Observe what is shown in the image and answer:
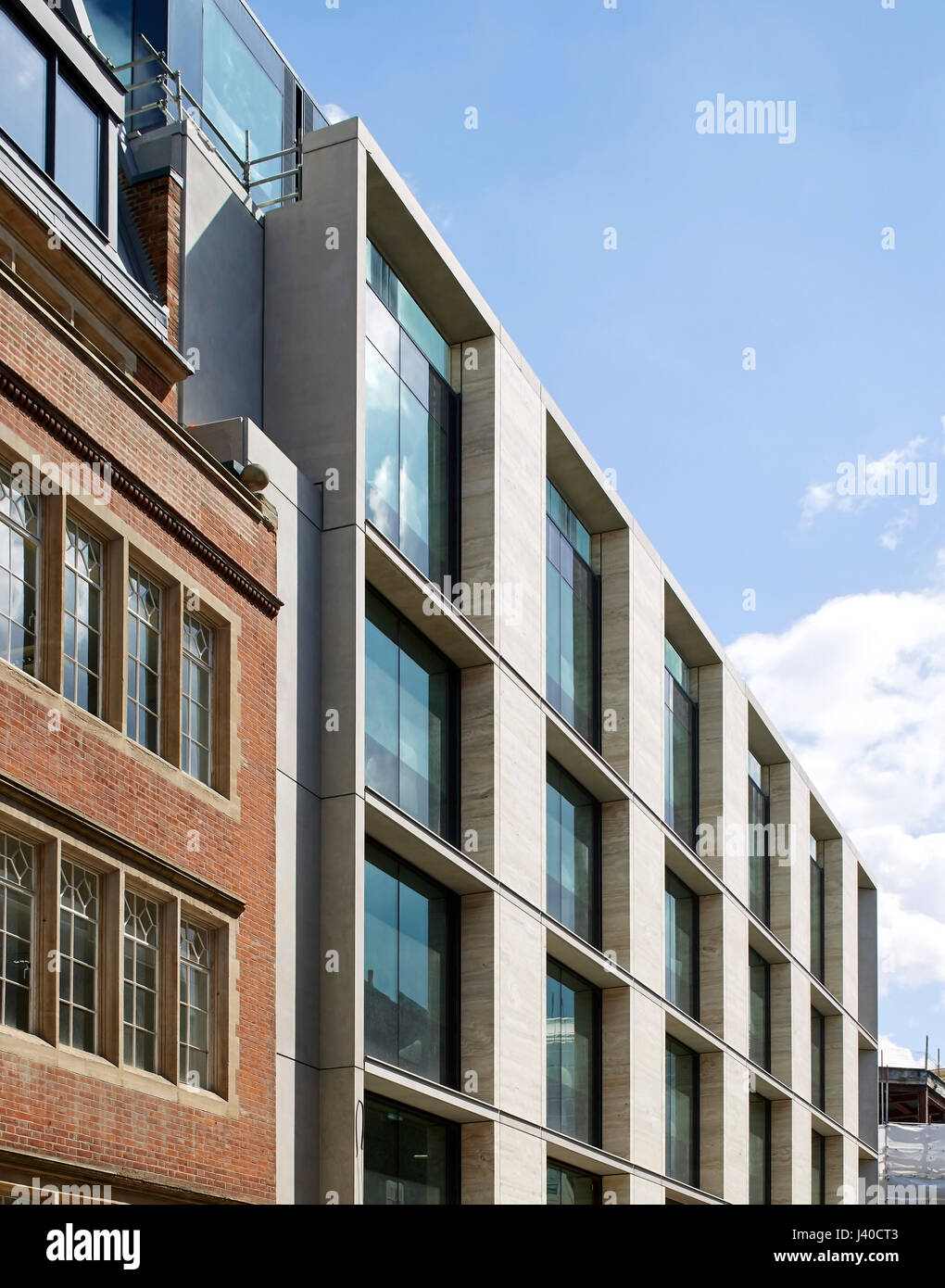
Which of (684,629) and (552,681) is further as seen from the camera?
(684,629)

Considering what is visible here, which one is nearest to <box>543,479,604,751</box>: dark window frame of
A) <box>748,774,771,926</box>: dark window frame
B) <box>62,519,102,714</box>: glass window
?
<box>748,774,771,926</box>: dark window frame

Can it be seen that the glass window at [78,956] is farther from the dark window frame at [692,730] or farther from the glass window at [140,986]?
the dark window frame at [692,730]

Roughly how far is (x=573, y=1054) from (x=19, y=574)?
18675mm

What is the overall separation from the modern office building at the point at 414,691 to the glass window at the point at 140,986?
125 centimetres

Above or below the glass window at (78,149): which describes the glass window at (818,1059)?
below

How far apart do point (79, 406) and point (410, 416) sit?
395 inches

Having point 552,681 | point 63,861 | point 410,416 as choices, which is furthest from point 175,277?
point 552,681

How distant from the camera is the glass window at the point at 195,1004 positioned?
18.9m

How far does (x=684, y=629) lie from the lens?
4119cm

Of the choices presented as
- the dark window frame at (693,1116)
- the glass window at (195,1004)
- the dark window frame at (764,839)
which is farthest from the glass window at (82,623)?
the dark window frame at (764,839)

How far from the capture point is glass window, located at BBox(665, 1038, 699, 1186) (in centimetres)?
3706

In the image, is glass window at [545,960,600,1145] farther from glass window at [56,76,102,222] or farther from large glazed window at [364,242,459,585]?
glass window at [56,76,102,222]

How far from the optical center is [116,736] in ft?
59.1
